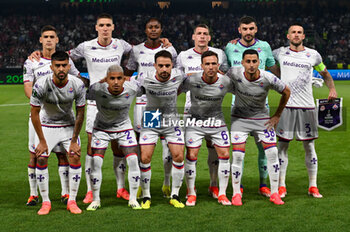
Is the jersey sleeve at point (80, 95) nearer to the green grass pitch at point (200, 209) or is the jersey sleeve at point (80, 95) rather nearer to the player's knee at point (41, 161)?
the player's knee at point (41, 161)

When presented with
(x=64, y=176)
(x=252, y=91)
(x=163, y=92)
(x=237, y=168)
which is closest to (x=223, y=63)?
(x=252, y=91)

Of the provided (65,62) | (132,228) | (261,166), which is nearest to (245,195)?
(261,166)

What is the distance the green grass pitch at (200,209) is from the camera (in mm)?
5758

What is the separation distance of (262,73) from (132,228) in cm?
266

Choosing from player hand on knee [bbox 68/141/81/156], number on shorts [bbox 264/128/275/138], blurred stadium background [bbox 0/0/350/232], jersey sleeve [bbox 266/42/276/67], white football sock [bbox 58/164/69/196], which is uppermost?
jersey sleeve [bbox 266/42/276/67]

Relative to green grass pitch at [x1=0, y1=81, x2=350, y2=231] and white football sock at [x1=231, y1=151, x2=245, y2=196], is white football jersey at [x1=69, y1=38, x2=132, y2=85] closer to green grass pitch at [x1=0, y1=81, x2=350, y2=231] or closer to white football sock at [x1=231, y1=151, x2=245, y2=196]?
green grass pitch at [x1=0, y1=81, x2=350, y2=231]

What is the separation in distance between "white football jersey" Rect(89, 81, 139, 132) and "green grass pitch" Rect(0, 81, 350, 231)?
43.1 inches

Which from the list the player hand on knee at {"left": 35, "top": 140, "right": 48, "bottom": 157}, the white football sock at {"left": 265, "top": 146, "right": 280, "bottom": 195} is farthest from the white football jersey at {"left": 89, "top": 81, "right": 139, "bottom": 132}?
the white football sock at {"left": 265, "top": 146, "right": 280, "bottom": 195}

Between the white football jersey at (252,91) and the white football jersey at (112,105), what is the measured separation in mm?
1361

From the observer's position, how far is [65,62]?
6094 millimetres

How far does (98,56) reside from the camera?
23.5 feet

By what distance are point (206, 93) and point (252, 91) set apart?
0.61 meters

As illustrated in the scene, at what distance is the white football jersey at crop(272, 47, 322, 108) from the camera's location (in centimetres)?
711

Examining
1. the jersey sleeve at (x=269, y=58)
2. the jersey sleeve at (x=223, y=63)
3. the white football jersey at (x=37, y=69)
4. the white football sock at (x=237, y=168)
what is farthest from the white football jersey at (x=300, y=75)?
the white football jersey at (x=37, y=69)
